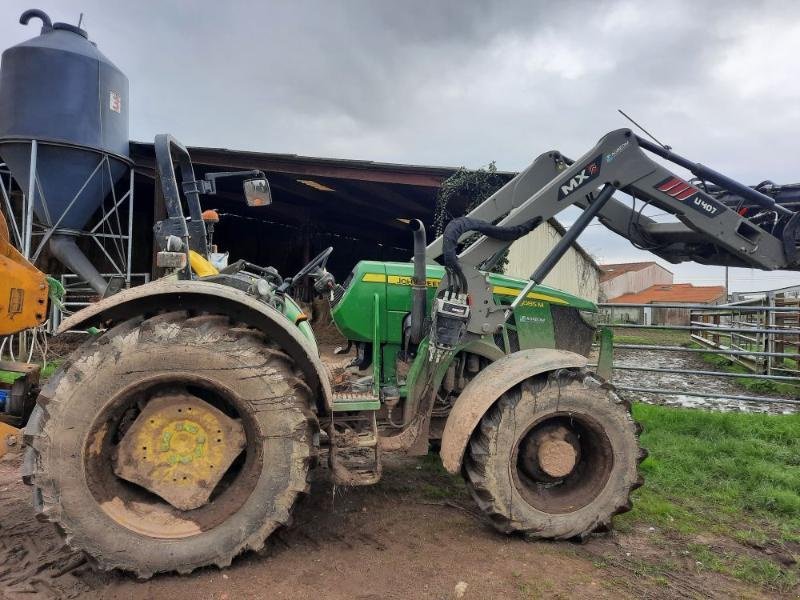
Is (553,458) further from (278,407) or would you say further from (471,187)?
(471,187)

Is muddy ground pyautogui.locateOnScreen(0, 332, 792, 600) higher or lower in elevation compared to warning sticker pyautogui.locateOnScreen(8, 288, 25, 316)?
lower

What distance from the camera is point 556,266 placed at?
688 inches

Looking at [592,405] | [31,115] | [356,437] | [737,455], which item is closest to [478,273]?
[592,405]

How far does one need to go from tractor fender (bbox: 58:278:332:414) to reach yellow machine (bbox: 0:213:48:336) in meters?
0.91

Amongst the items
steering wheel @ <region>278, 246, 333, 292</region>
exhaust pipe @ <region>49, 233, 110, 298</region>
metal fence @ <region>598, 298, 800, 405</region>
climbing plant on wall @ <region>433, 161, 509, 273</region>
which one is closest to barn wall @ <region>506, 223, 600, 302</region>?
climbing plant on wall @ <region>433, 161, 509, 273</region>

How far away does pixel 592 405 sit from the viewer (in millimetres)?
3207

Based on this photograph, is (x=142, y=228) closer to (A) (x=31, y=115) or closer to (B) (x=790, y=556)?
(A) (x=31, y=115)

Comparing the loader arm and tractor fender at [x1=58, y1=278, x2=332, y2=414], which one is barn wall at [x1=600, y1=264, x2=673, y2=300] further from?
tractor fender at [x1=58, y1=278, x2=332, y2=414]

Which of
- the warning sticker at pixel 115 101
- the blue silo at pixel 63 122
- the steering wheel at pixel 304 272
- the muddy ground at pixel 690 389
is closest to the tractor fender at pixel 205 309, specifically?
the steering wheel at pixel 304 272

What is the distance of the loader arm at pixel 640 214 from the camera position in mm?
3441

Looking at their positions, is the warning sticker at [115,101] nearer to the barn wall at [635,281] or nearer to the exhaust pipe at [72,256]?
the exhaust pipe at [72,256]

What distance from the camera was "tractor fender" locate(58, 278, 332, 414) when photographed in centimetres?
271

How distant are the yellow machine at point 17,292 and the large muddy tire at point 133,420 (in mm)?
1196

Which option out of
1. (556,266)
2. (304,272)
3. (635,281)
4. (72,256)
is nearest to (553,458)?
(304,272)
